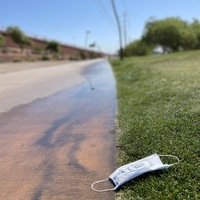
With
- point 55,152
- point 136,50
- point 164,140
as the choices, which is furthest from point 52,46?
point 164,140

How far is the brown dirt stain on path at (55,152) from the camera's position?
11.7 feet

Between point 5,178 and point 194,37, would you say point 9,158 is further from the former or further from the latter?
point 194,37

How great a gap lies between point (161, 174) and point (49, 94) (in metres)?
8.62

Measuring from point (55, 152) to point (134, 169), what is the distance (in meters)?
1.61

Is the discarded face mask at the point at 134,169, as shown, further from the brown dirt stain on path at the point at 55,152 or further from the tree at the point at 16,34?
the tree at the point at 16,34

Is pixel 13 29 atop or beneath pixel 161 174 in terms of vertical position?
atop

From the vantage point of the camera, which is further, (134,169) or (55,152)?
(55,152)

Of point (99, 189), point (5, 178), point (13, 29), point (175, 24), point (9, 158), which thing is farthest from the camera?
point (13, 29)

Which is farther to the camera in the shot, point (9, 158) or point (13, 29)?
point (13, 29)

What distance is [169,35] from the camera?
5250 cm

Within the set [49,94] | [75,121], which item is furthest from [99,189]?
[49,94]

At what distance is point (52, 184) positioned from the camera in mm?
3686

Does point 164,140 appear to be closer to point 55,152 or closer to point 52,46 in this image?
point 55,152

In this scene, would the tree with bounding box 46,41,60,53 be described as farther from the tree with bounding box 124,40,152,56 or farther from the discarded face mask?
the discarded face mask
